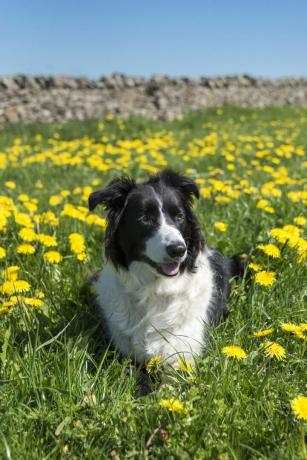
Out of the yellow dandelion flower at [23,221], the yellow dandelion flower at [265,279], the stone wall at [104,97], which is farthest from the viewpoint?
the stone wall at [104,97]

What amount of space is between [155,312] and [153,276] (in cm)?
21

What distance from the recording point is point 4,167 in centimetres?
738

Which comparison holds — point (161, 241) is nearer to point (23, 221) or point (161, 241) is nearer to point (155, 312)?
point (155, 312)

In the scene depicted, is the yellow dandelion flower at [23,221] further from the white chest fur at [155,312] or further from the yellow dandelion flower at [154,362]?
the yellow dandelion flower at [154,362]

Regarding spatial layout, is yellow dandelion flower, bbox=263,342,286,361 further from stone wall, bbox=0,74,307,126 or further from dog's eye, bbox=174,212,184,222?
stone wall, bbox=0,74,307,126

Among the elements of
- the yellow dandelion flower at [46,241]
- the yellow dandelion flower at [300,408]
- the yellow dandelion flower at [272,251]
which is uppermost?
the yellow dandelion flower at [300,408]

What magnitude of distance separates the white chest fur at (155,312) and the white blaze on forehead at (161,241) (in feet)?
0.57

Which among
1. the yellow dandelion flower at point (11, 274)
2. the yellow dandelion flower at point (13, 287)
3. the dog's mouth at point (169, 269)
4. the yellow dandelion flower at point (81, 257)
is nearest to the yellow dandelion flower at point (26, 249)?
the yellow dandelion flower at point (11, 274)

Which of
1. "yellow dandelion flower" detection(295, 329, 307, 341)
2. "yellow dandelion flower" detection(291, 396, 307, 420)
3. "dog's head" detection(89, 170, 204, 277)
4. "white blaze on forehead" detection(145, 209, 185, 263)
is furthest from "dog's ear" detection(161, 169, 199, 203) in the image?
"yellow dandelion flower" detection(291, 396, 307, 420)

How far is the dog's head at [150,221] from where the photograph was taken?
2652mm

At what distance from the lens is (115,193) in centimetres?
279

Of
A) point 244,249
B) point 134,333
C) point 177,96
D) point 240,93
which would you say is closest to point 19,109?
point 177,96

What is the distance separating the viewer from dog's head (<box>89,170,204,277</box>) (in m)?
2.65

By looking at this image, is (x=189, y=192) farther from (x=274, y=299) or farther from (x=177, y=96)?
(x=177, y=96)
